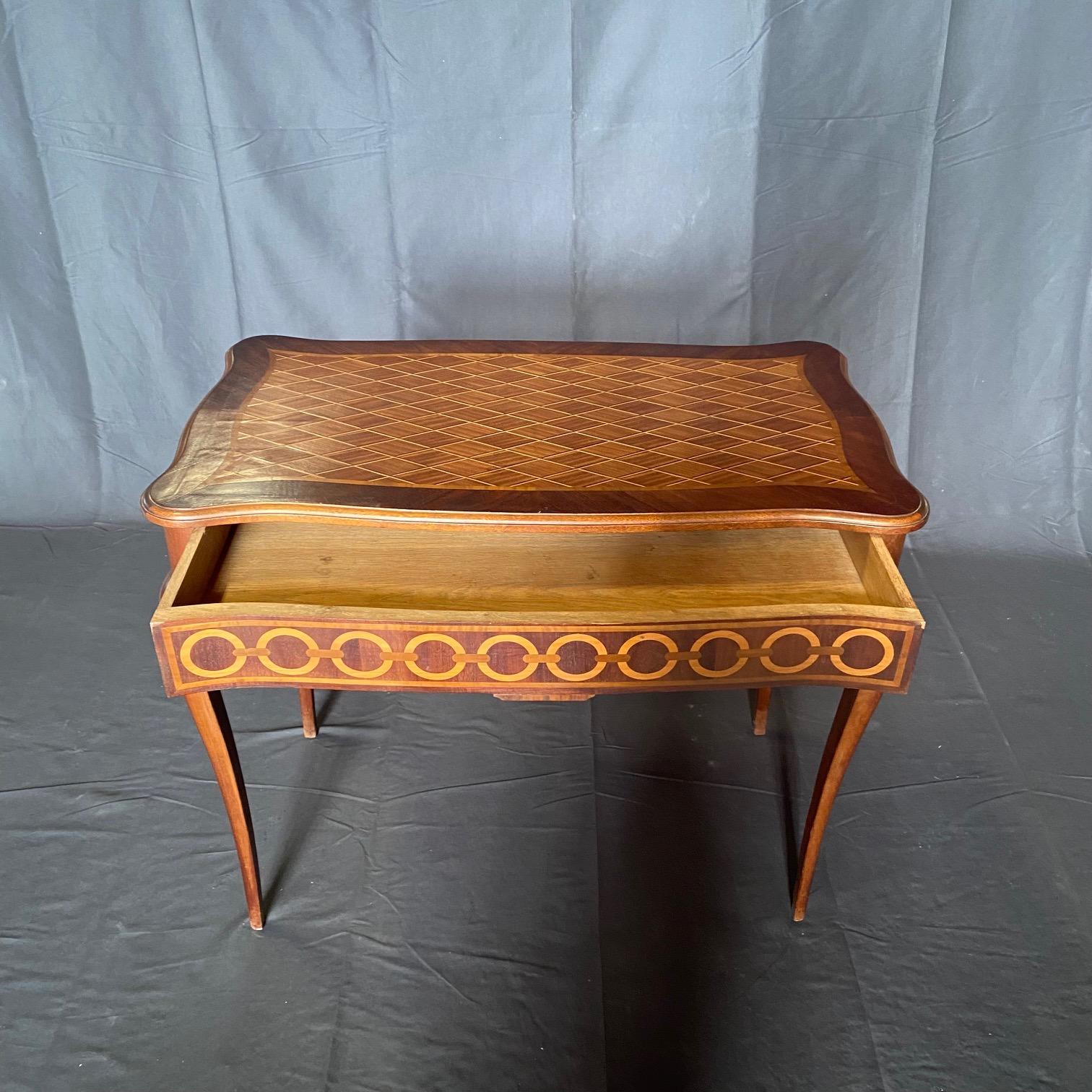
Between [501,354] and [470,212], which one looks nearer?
[501,354]

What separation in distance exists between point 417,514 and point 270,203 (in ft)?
3.76

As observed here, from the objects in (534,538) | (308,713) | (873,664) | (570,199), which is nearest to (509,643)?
(534,538)

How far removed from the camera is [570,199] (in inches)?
75.4

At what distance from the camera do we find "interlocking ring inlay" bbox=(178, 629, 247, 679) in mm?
1044

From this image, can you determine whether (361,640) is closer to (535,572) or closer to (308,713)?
(535,572)

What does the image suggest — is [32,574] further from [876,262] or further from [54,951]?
[876,262]

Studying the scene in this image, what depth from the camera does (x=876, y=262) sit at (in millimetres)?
1958

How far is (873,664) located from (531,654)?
1.21 feet

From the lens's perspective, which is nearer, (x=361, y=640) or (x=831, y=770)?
(x=361, y=640)

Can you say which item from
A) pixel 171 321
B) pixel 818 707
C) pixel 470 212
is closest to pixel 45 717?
pixel 171 321

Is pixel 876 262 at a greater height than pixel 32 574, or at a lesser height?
greater

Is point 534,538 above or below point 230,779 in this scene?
above

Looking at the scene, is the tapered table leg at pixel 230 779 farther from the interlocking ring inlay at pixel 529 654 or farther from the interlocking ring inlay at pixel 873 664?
the interlocking ring inlay at pixel 873 664

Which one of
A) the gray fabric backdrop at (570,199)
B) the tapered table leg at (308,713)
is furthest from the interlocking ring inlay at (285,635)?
the gray fabric backdrop at (570,199)
